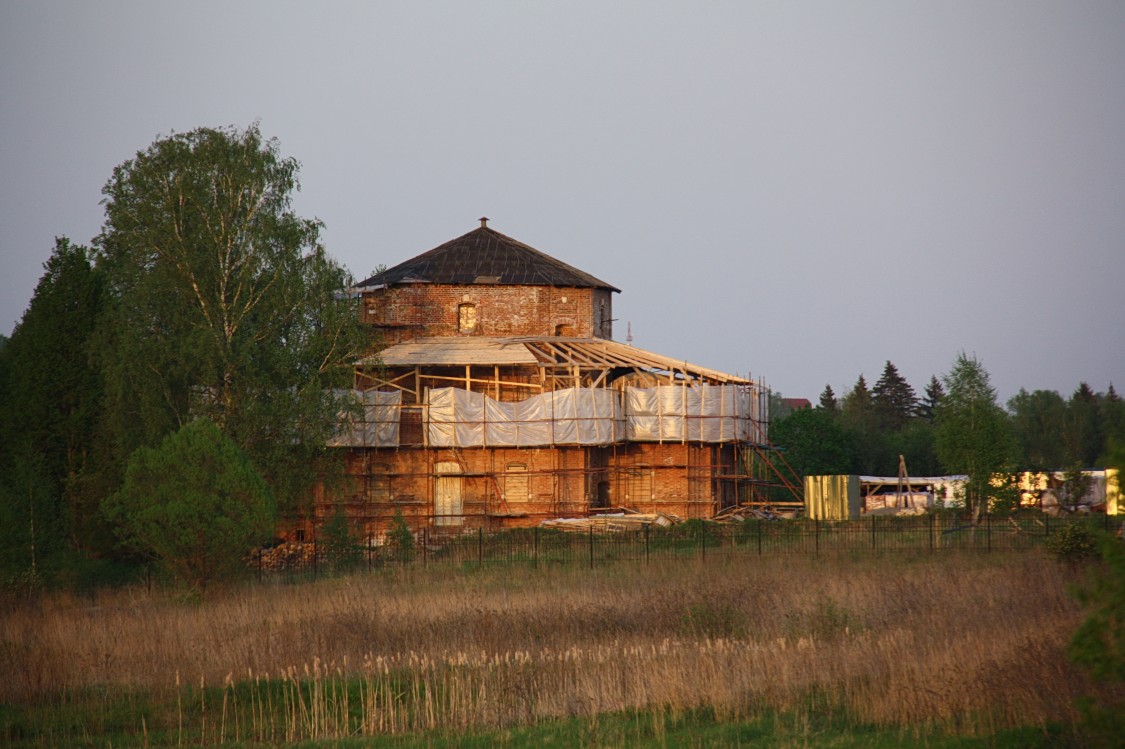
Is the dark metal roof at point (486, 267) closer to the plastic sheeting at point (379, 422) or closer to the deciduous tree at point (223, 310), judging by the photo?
the plastic sheeting at point (379, 422)

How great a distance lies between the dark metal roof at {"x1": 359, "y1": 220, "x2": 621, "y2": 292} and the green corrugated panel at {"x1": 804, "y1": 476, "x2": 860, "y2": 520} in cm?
1180

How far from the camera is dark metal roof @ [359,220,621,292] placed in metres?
47.1

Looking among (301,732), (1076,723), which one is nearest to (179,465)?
(301,732)

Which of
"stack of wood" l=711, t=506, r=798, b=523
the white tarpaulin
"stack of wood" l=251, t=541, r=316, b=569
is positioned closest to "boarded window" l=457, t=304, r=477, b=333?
the white tarpaulin

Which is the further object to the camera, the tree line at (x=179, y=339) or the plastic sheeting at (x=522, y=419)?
the plastic sheeting at (x=522, y=419)

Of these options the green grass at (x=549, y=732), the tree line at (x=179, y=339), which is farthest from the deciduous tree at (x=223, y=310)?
the green grass at (x=549, y=732)

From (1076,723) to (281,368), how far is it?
1033 inches

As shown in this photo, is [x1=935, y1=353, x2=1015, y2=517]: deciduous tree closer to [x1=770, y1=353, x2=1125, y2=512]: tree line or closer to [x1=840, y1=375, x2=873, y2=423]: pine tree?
[x1=770, y1=353, x2=1125, y2=512]: tree line

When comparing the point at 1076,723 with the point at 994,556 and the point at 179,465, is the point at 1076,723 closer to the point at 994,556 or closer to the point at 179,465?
the point at 994,556

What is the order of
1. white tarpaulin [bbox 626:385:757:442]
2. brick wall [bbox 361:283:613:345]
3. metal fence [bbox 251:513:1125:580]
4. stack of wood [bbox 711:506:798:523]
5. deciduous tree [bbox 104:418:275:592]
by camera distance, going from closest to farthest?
deciduous tree [bbox 104:418:275:592], metal fence [bbox 251:513:1125:580], stack of wood [bbox 711:506:798:523], white tarpaulin [bbox 626:385:757:442], brick wall [bbox 361:283:613:345]

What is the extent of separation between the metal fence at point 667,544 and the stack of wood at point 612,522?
0.81m

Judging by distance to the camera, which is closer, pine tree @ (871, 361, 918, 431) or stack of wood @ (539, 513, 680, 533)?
stack of wood @ (539, 513, 680, 533)

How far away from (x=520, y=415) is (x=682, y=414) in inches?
231

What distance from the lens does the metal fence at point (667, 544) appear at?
29.9 metres
